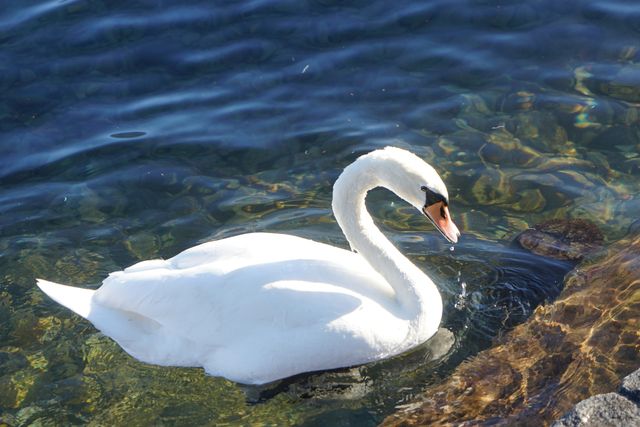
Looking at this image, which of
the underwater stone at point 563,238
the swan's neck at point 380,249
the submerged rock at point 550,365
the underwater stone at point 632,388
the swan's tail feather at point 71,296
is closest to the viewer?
the underwater stone at point 632,388

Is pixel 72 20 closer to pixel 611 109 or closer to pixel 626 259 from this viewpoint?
pixel 611 109

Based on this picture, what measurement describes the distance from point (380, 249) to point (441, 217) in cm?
53

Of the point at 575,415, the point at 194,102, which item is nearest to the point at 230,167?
the point at 194,102

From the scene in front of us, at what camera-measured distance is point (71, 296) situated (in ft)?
21.9

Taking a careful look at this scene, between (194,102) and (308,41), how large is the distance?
1540 mm

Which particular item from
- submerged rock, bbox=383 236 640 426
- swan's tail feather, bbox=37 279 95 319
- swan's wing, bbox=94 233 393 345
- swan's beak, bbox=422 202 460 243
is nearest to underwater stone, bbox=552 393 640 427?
submerged rock, bbox=383 236 640 426

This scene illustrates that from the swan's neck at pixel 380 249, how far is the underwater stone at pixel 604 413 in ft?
6.28

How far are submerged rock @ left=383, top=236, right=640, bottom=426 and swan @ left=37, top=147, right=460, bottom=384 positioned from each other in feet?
1.77

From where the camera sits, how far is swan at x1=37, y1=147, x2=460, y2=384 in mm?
6062

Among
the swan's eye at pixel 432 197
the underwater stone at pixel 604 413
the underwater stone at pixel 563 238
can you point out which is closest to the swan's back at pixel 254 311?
the swan's eye at pixel 432 197

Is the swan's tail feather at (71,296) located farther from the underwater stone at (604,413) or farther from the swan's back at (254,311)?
the underwater stone at (604,413)

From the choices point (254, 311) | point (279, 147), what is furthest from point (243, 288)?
point (279, 147)

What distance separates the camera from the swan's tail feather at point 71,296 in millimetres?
6598

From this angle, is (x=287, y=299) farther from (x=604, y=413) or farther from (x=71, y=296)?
(x=604, y=413)
